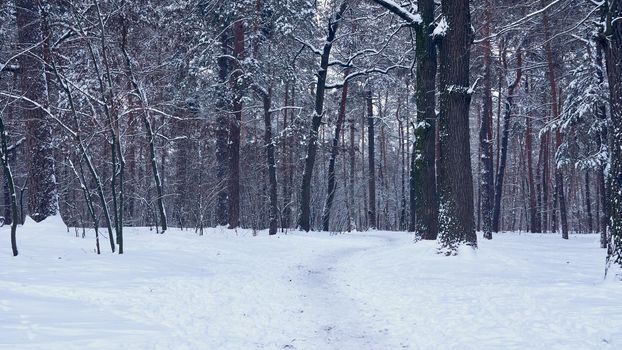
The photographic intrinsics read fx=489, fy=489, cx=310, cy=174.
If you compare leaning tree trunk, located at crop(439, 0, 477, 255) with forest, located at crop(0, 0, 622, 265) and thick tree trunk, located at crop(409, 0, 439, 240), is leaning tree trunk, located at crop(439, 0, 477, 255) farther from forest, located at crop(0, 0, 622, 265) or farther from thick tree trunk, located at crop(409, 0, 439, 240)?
thick tree trunk, located at crop(409, 0, 439, 240)

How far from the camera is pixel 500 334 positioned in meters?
5.43

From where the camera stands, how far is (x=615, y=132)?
22.8ft

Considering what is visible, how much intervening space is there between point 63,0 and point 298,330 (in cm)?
858

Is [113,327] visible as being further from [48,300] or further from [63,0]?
[63,0]

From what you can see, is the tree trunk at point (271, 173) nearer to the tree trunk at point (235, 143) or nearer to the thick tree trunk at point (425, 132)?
the tree trunk at point (235, 143)

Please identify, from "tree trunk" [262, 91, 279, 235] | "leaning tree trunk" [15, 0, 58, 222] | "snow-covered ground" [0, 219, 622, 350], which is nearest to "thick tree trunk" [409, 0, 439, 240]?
"snow-covered ground" [0, 219, 622, 350]

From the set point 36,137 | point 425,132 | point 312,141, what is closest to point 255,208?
point 312,141

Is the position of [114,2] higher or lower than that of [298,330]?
higher

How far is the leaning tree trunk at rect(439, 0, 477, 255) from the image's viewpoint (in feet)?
33.8

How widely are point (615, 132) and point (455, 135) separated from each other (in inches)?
149

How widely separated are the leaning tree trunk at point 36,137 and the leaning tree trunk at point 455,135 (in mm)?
10286

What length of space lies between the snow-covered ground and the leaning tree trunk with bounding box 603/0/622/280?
1.52 feet

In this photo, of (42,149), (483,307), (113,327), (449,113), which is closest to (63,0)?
(42,149)

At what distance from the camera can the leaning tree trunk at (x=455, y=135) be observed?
10289 mm
